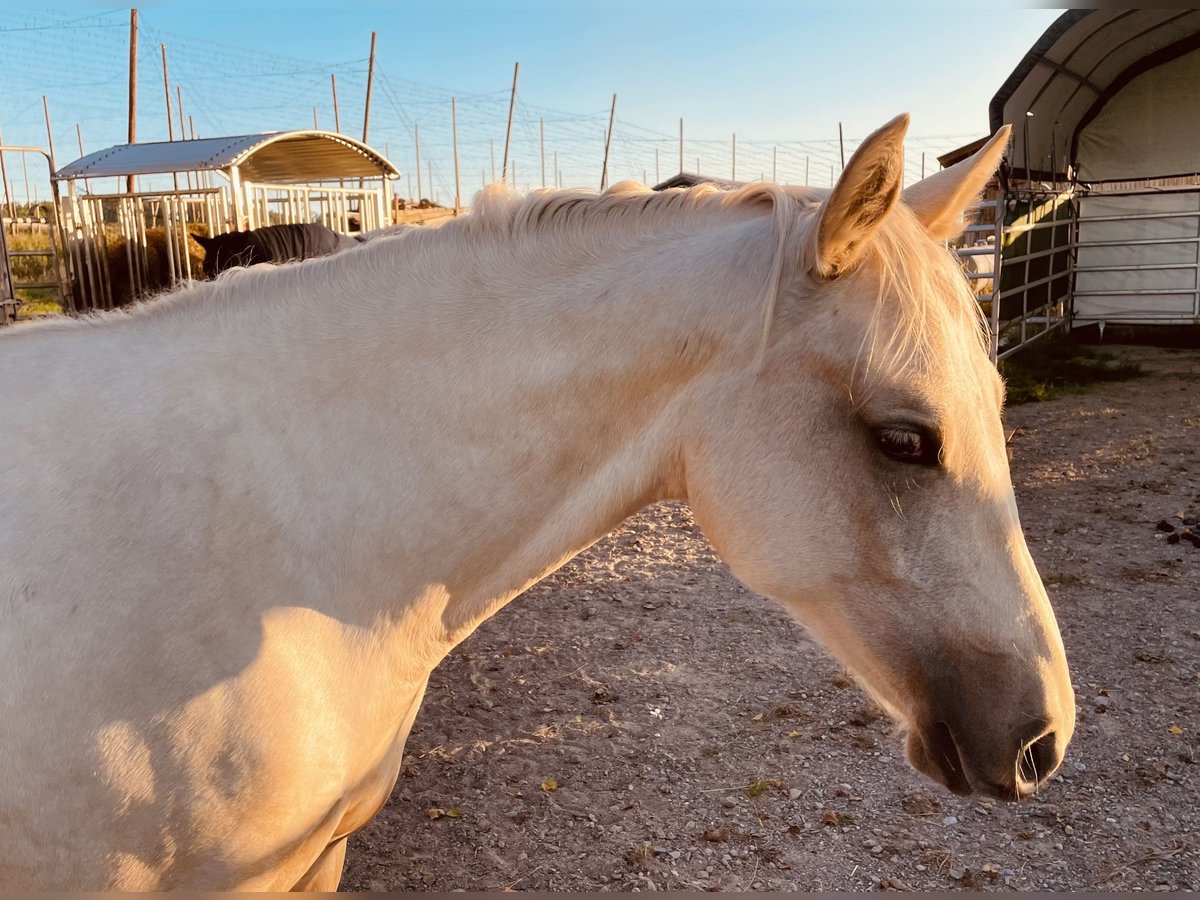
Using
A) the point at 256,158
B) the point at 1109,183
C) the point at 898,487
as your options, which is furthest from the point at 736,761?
the point at 256,158

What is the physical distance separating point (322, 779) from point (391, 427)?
68 centimetres

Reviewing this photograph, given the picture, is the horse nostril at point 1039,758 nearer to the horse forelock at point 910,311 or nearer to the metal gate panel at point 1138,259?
the horse forelock at point 910,311

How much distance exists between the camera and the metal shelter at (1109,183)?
1074cm

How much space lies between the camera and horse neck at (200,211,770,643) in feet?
5.13

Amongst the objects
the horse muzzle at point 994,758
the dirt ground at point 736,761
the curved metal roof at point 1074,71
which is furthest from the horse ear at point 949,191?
the curved metal roof at point 1074,71

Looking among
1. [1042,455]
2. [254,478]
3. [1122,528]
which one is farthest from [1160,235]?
[254,478]

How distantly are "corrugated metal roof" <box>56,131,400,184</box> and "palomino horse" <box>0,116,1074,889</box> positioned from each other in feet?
38.0

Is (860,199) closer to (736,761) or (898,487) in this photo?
(898,487)

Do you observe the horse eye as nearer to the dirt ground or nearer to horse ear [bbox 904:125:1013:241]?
horse ear [bbox 904:125:1013:241]

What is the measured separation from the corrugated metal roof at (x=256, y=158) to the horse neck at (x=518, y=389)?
1166cm

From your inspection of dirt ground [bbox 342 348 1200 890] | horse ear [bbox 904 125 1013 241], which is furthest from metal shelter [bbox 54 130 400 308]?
horse ear [bbox 904 125 1013 241]

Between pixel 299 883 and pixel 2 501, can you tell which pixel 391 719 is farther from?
pixel 2 501

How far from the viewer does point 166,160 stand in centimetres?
1218

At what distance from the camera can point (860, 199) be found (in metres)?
1.41
